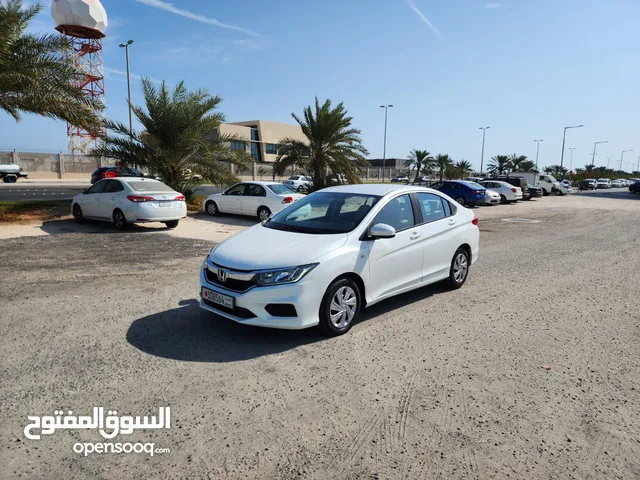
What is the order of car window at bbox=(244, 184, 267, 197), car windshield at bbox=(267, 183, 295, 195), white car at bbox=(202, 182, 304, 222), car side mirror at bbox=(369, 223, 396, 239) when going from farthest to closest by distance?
1. car window at bbox=(244, 184, 267, 197)
2. car windshield at bbox=(267, 183, 295, 195)
3. white car at bbox=(202, 182, 304, 222)
4. car side mirror at bbox=(369, 223, 396, 239)

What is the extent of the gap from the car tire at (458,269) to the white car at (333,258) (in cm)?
3

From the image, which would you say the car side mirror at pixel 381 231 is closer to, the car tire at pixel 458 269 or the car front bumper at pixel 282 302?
the car front bumper at pixel 282 302

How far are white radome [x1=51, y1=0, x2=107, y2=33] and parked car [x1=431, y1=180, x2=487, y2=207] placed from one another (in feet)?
141

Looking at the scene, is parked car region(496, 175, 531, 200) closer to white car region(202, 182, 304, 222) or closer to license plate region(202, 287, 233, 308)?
white car region(202, 182, 304, 222)

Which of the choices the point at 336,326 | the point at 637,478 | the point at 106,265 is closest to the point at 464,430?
the point at 637,478

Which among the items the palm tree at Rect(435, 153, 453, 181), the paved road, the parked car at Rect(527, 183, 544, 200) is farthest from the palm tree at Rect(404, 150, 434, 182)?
the paved road

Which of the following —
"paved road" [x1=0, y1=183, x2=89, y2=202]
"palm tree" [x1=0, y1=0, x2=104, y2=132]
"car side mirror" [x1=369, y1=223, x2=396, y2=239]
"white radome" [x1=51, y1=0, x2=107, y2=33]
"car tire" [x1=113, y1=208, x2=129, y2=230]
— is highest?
"white radome" [x1=51, y1=0, x2=107, y2=33]

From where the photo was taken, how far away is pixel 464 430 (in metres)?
3.14

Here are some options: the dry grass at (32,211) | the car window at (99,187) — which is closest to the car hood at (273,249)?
the car window at (99,187)

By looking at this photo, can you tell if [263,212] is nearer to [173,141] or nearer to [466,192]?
[173,141]

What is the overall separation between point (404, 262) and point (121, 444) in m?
3.61

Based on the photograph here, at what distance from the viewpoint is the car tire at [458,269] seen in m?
6.54

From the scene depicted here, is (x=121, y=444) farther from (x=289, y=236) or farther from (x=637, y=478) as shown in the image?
(x=637, y=478)

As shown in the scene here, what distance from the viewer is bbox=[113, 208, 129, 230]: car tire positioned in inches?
469
